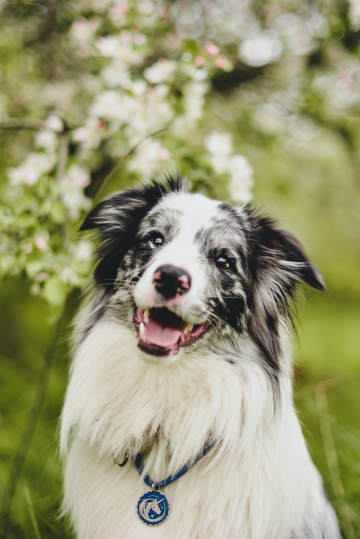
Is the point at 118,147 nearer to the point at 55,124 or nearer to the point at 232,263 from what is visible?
the point at 55,124

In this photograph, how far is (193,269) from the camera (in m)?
2.00

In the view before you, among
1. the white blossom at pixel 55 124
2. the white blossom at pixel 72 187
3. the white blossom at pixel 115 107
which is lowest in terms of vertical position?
the white blossom at pixel 72 187

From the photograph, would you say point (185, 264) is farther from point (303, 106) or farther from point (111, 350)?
point (303, 106)

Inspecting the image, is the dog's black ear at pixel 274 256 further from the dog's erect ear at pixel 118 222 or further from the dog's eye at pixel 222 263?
the dog's erect ear at pixel 118 222

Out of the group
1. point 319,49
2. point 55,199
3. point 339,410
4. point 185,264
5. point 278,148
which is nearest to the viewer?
point 185,264

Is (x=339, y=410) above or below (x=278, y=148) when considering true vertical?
below

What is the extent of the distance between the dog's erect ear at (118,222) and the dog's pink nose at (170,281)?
2.25 ft

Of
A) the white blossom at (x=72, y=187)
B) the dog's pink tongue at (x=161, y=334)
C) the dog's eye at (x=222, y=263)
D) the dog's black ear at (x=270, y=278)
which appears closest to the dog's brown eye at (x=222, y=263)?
the dog's eye at (x=222, y=263)

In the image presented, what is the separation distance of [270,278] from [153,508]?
1376 mm

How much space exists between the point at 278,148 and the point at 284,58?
4.41ft

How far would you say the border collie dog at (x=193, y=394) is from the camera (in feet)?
6.63

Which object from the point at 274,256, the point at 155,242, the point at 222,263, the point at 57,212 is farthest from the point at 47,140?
the point at 274,256

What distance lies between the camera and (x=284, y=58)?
428 cm

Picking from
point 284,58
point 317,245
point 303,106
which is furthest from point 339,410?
point 284,58
